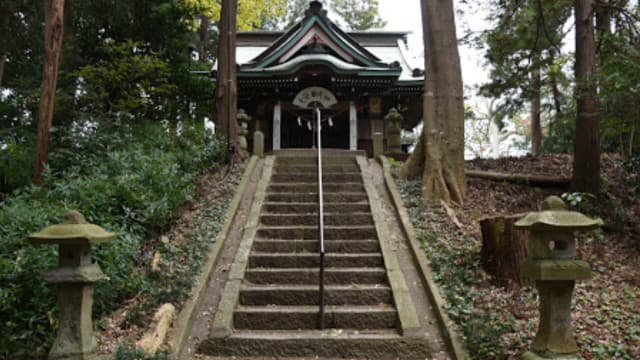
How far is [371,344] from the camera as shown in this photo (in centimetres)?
479

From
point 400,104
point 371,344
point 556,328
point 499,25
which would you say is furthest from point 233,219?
point 400,104

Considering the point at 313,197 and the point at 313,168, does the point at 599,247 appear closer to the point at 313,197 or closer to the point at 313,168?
the point at 313,197

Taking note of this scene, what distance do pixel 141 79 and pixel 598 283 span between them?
11.5 m

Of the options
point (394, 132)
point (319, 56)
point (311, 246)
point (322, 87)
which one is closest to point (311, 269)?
point (311, 246)

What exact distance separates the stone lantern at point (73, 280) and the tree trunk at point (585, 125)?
24.5 ft

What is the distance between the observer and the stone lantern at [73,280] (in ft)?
12.7

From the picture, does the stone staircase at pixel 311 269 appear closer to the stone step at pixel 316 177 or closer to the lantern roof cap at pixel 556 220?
the stone step at pixel 316 177

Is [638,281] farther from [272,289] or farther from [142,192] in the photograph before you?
[142,192]

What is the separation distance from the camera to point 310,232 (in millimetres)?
7078

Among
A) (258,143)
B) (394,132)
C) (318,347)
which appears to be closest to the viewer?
(318,347)

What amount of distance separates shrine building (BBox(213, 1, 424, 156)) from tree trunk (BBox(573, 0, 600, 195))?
5.62 metres

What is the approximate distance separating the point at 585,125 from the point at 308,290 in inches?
225

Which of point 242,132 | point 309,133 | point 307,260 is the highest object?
point 309,133

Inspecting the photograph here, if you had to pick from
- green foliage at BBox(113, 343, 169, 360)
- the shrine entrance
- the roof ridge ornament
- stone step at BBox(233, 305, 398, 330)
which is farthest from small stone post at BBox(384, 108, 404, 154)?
green foliage at BBox(113, 343, 169, 360)
